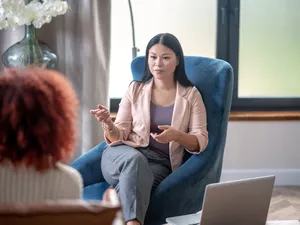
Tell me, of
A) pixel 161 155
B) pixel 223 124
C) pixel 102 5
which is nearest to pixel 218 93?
pixel 223 124

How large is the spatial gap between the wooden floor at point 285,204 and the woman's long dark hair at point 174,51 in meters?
1.03

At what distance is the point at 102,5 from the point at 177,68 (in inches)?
31.8

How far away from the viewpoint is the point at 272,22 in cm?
342

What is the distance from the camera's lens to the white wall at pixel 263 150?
3.37 metres

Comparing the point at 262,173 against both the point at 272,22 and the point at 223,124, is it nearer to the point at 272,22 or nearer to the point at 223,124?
the point at 272,22

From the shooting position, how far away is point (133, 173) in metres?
2.03

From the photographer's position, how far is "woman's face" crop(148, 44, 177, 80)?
2254 mm

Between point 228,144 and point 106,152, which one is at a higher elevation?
point 106,152

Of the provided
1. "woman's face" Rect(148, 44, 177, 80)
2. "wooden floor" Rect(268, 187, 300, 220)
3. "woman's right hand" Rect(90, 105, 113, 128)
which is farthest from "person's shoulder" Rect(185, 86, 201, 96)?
"wooden floor" Rect(268, 187, 300, 220)

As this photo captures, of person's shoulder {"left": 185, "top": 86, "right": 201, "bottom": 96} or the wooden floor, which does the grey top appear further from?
the wooden floor

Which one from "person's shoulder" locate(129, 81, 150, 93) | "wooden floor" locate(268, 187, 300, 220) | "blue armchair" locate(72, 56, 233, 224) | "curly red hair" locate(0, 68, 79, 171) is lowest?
"wooden floor" locate(268, 187, 300, 220)

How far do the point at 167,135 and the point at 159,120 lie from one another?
170 mm

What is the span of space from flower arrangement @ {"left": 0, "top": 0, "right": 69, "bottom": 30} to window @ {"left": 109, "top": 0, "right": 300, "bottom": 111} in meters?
0.83

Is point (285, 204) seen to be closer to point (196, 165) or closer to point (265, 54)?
point (265, 54)
